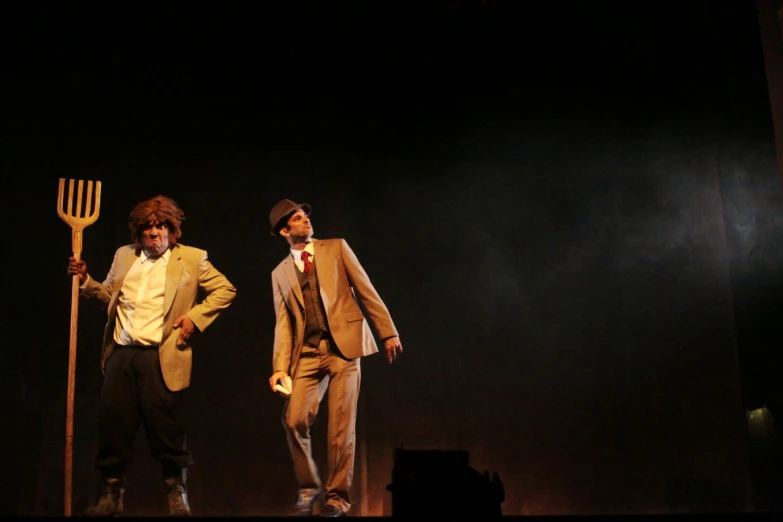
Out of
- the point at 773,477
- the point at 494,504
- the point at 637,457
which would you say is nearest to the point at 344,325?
the point at 494,504

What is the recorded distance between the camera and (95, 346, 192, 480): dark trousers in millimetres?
3885

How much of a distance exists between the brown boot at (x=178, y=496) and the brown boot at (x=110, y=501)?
248 millimetres

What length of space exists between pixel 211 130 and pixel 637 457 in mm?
3378

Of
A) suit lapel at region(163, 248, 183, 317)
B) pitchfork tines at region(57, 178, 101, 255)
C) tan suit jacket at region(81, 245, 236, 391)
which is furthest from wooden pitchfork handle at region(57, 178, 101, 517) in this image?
suit lapel at region(163, 248, 183, 317)

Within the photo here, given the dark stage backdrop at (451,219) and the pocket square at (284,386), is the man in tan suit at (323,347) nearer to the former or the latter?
the pocket square at (284,386)

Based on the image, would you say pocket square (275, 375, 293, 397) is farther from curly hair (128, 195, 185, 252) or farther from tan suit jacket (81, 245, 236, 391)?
curly hair (128, 195, 185, 252)

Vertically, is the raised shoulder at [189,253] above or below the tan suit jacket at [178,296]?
above

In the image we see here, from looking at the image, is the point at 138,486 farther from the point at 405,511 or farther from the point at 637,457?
the point at 637,457

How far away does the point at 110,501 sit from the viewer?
3.83 meters

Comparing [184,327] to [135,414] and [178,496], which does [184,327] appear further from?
[178,496]

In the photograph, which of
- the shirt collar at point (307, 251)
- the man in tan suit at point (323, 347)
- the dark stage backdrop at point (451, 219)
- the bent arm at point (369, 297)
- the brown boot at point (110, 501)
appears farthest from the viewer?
the dark stage backdrop at point (451, 219)

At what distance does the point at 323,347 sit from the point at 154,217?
120 cm

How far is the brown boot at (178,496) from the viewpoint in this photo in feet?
12.6

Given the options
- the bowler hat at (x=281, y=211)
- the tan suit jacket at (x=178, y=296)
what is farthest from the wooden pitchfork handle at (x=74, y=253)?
the bowler hat at (x=281, y=211)
